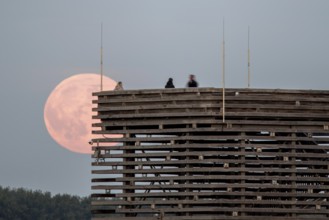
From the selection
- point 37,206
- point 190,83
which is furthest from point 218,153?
point 37,206

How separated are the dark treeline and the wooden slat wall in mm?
126893

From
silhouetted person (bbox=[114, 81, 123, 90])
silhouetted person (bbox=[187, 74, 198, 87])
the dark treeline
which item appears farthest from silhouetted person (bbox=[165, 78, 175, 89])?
the dark treeline

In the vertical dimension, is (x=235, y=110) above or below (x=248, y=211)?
above

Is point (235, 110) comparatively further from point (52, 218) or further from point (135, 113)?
point (52, 218)

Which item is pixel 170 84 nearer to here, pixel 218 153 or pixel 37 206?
pixel 218 153

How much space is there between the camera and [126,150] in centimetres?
5769

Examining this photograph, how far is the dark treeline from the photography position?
186 meters

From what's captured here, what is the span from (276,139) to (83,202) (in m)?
144

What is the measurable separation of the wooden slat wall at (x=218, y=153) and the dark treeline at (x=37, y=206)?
4996 inches

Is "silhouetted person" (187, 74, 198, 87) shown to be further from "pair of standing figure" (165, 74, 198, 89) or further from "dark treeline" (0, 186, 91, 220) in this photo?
"dark treeline" (0, 186, 91, 220)

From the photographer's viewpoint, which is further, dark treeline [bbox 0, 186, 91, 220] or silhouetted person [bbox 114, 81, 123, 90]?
dark treeline [bbox 0, 186, 91, 220]

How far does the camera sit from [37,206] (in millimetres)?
192250

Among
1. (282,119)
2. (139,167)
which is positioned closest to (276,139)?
(282,119)

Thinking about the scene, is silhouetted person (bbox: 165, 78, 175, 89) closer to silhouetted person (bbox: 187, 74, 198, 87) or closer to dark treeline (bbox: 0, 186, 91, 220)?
silhouetted person (bbox: 187, 74, 198, 87)
